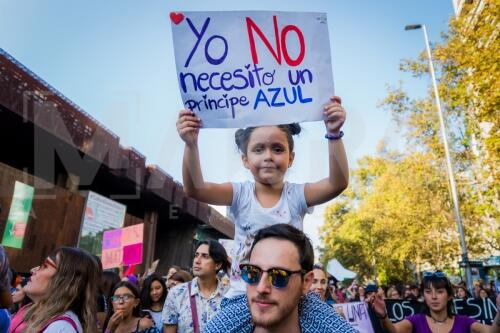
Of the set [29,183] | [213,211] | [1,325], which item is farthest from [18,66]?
[213,211]

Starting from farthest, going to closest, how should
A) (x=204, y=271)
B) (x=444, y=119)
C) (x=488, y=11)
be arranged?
(x=444, y=119), (x=488, y=11), (x=204, y=271)

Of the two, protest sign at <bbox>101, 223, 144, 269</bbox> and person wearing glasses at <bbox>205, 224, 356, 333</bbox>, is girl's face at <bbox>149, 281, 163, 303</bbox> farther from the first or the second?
protest sign at <bbox>101, 223, 144, 269</bbox>

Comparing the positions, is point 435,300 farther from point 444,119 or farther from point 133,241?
point 444,119

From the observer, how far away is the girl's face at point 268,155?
246 centimetres

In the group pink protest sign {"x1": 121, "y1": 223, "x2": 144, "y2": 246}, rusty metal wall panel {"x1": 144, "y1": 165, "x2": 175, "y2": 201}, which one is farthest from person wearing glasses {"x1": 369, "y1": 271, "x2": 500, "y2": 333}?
rusty metal wall panel {"x1": 144, "y1": 165, "x2": 175, "y2": 201}

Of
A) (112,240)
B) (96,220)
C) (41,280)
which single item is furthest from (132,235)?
(41,280)

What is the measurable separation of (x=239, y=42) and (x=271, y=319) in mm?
1697

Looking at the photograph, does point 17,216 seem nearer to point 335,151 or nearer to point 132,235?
point 132,235

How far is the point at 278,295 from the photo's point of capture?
1790mm

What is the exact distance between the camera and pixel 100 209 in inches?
589

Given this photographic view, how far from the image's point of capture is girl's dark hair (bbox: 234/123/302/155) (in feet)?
8.54

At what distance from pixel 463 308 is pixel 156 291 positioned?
4509 mm

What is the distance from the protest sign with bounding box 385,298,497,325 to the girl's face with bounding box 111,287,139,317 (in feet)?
12.3

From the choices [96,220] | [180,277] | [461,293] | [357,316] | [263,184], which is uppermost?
[96,220]
